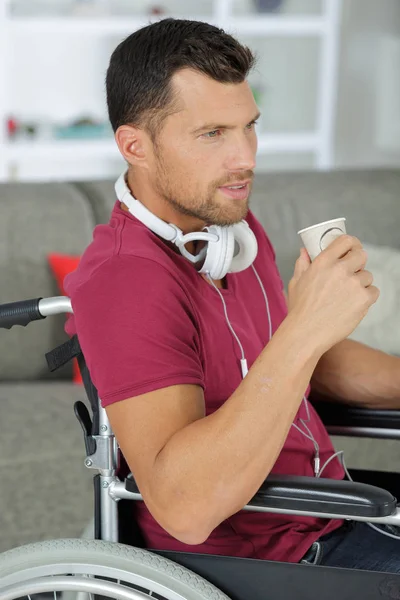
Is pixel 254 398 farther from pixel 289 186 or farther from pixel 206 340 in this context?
pixel 289 186

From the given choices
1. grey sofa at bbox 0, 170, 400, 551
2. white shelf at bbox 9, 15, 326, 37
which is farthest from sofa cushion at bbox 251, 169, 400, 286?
white shelf at bbox 9, 15, 326, 37

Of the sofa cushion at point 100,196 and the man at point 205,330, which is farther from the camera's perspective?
the sofa cushion at point 100,196

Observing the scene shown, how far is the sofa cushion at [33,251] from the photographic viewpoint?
247 cm

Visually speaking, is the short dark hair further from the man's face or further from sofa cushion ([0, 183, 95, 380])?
sofa cushion ([0, 183, 95, 380])

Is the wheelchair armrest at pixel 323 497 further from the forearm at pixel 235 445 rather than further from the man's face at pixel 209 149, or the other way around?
the man's face at pixel 209 149

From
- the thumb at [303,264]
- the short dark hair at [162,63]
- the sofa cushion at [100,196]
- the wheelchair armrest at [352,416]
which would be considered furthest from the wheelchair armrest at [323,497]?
the sofa cushion at [100,196]

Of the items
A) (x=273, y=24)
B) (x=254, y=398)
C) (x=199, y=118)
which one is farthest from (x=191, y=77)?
(x=273, y=24)

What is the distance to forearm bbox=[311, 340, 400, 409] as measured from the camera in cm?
143

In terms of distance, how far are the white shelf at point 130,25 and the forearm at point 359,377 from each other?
10.1ft

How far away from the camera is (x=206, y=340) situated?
1.19m

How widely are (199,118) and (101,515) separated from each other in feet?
1.63

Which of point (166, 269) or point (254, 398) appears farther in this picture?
point (166, 269)

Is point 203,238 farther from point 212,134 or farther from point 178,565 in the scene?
point 178,565

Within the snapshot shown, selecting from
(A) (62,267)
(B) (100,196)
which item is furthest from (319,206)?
(A) (62,267)
